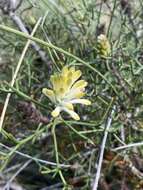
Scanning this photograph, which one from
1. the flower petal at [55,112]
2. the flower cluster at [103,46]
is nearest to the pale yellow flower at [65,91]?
the flower petal at [55,112]

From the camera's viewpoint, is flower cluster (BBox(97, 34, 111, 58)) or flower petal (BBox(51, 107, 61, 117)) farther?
flower cluster (BBox(97, 34, 111, 58))

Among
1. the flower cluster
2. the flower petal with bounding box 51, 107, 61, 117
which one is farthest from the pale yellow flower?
the flower cluster

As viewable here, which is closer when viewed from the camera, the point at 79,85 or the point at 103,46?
the point at 79,85

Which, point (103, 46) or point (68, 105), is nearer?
point (68, 105)

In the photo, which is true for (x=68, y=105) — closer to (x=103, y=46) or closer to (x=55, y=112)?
(x=55, y=112)

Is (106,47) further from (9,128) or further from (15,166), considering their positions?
(15,166)

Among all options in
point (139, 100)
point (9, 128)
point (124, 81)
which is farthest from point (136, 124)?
point (9, 128)

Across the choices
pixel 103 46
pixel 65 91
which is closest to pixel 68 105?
pixel 65 91

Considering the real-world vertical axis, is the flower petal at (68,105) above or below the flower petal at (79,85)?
below

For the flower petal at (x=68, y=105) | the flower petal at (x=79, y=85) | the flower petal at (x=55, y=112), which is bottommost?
the flower petal at (x=68, y=105)

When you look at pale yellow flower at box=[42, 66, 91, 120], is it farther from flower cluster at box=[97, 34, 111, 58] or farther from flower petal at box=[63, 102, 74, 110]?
flower cluster at box=[97, 34, 111, 58]

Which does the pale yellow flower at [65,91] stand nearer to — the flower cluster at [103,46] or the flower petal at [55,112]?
the flower petal at [55,112]
